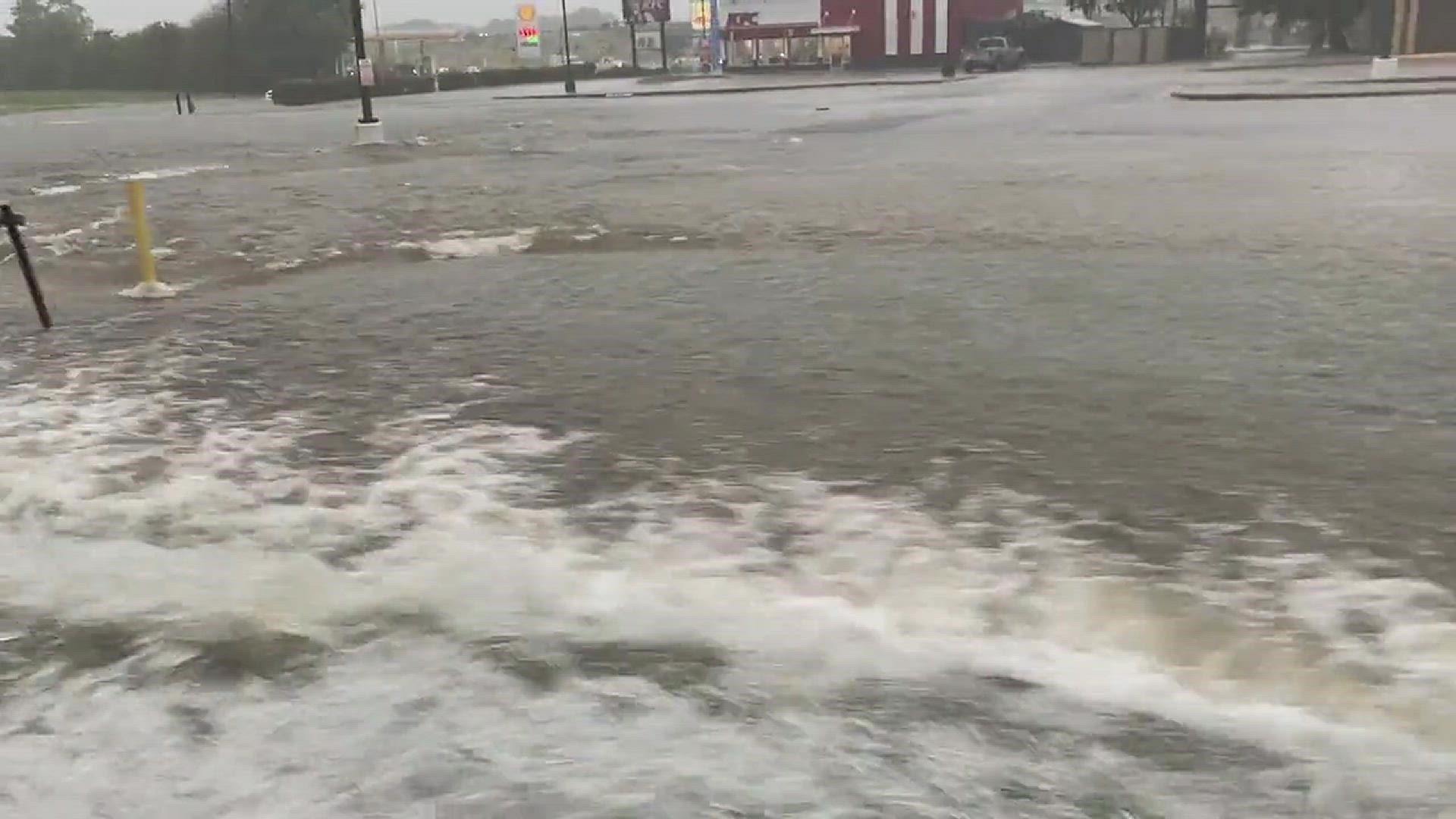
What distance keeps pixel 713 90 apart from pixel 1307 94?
2475 cm

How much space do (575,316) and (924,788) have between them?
5689 millimetres

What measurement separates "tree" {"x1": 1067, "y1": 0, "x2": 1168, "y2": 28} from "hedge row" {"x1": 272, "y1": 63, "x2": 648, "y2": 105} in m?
28.1

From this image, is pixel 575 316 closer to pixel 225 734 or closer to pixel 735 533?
pixel 735 533

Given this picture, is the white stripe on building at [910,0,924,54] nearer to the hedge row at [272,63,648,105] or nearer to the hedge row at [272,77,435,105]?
the hedge row at [272,63,648,105]

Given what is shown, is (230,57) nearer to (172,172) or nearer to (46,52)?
(46,52)

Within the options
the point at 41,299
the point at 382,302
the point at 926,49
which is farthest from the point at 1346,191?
the point at 926,49

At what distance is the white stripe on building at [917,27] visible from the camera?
73250 millimetres

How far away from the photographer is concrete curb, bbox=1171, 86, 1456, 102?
2862 centimetres

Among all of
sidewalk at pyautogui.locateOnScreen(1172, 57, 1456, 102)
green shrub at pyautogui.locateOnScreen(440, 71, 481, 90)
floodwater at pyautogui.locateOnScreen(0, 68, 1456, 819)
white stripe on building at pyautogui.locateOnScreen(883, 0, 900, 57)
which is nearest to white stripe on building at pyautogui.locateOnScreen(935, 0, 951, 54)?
white stripe on building at pyautogui.locateOnScreen(883, 0, 900, 57)

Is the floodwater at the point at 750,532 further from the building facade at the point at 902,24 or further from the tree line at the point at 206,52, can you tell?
the tree line at the point at 206,52

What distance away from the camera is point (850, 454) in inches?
210

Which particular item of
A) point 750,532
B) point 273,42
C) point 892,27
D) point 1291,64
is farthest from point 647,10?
point 750,532

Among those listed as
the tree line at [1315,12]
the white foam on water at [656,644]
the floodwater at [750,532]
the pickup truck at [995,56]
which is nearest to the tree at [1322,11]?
the tree line at [1315,12]

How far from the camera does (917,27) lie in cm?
7400
